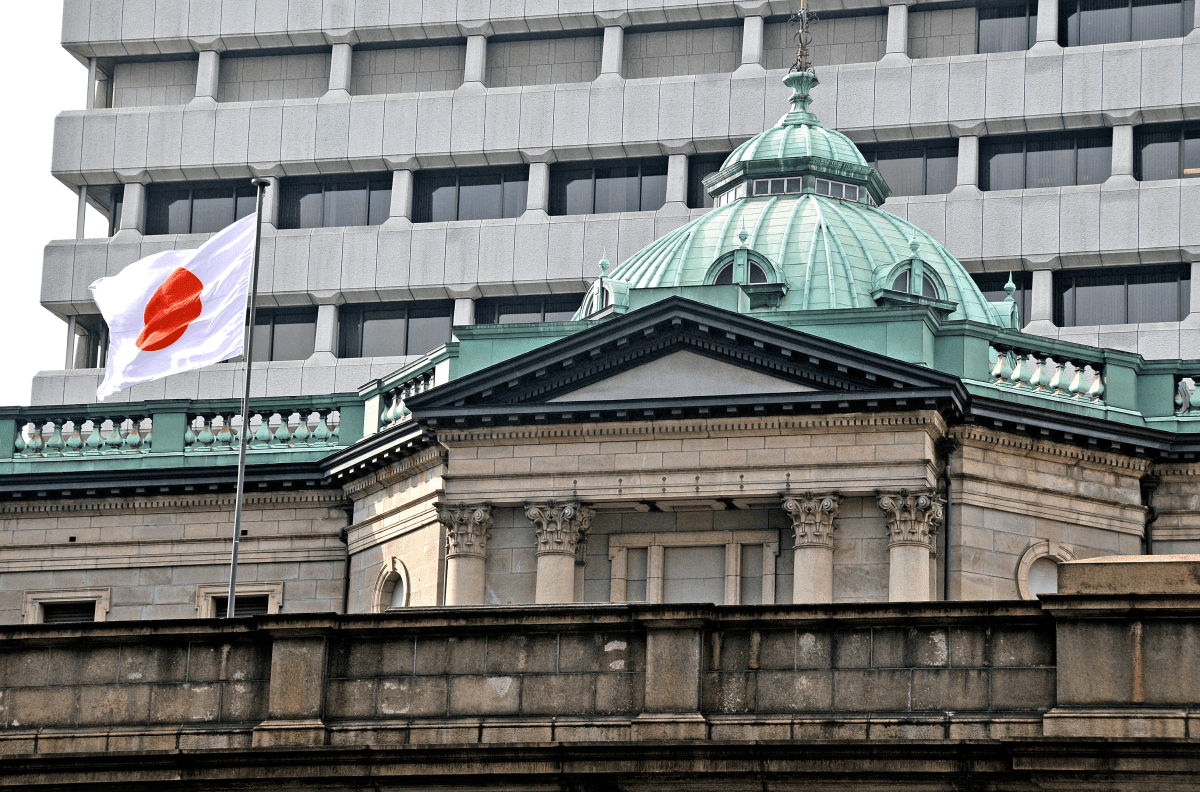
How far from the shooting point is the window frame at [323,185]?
86.9 metres

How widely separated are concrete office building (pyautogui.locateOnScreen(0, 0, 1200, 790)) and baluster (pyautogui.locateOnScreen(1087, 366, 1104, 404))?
199 millimetres

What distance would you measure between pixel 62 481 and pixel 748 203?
1490 cm

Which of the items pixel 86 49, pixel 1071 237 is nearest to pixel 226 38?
pixel 86 49

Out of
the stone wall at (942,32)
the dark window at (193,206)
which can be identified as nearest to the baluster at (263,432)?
the stone wall at (942,32)

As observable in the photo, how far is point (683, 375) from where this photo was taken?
45.8m

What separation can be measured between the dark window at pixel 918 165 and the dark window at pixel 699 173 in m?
4.81

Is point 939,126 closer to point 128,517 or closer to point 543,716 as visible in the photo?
point 128,517

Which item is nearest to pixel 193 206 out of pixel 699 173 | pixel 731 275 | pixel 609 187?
pixel 609 187

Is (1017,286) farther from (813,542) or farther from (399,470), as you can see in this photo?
(813,542)

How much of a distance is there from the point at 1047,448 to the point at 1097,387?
6.63 ft

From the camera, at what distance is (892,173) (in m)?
81.4

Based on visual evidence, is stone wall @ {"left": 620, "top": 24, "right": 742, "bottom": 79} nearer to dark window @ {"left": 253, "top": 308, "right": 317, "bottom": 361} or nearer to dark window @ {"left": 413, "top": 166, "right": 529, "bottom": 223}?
dark window @ {"left": 413, "top": 166, "right": 529, "bottom": 223}

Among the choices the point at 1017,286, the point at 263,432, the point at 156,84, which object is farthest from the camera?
the point at 156,84

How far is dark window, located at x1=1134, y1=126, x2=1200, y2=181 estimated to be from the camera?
260 ft
